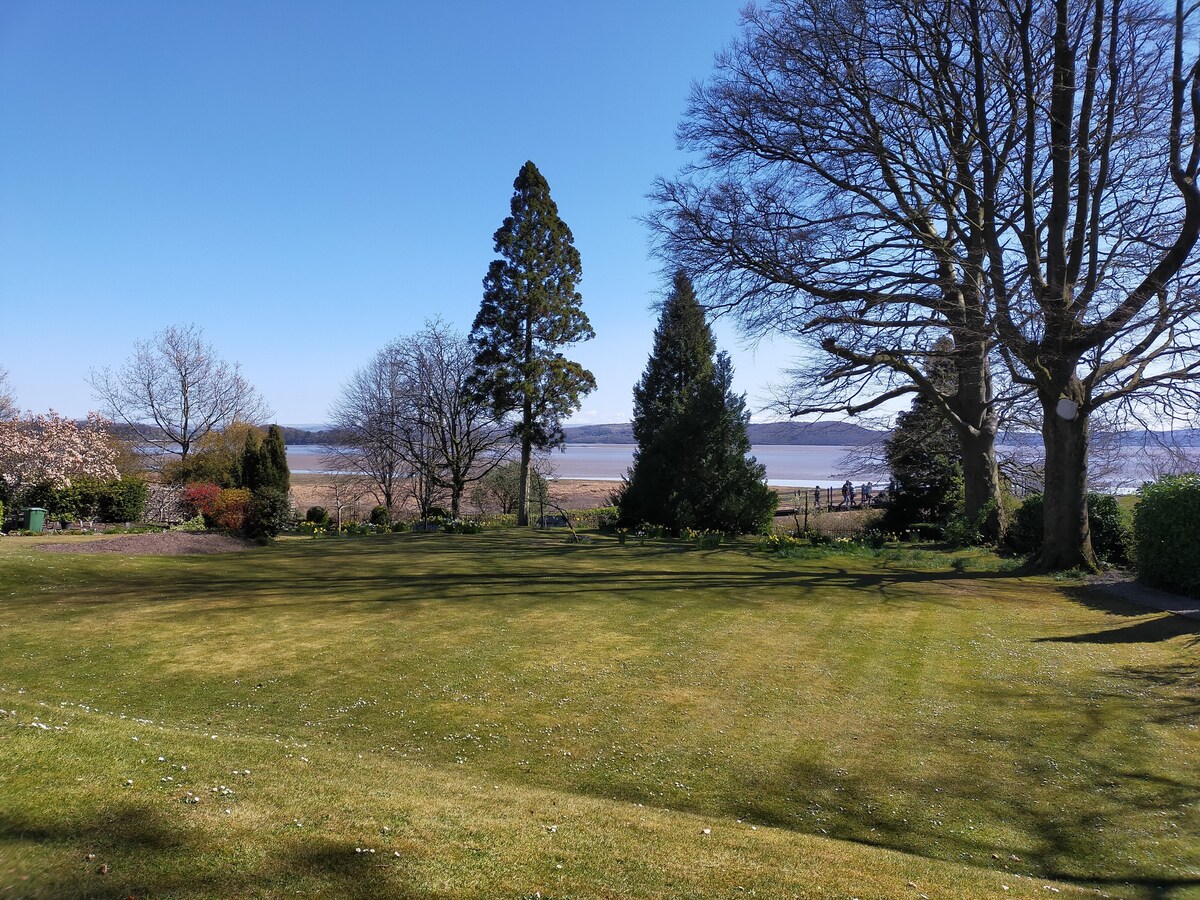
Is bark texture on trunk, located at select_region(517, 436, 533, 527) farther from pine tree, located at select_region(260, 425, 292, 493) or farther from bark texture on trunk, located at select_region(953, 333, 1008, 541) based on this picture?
bark texture on trunk, located at select_region(953, 333, 1008, 541)

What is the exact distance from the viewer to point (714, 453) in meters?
19.8

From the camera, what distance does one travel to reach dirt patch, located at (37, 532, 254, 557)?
13.6m

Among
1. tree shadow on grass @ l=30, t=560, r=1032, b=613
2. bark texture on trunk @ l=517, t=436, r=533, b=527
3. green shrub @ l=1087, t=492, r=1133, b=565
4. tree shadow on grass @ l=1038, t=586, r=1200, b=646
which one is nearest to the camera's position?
tree shadow on grass @ l=1038, t=586, r=1200, b=646

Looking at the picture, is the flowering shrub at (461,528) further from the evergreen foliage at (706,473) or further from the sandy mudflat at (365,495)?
the sandy mudflat at (365,495)

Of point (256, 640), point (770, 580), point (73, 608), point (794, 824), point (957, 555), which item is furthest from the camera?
point (957, 555)

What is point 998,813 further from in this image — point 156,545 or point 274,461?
point 274,461

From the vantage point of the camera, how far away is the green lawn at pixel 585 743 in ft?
10.4

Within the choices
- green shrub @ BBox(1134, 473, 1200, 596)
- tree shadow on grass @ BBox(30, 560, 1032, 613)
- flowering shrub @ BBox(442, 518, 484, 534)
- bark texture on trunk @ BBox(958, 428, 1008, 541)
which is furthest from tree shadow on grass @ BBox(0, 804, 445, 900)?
flowering shrub @ BBox(442, 518, 484, 534)

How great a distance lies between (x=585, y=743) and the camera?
17.5 ft

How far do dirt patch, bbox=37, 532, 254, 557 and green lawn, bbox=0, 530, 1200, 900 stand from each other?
3441 mm

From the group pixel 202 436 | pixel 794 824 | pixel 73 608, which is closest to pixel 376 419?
pixel 202 436

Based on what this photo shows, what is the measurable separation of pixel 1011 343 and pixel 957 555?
561 cm

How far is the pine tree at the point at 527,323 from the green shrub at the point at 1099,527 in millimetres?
17014

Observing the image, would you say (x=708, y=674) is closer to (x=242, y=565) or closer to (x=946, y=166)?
(x=242, y=565)
